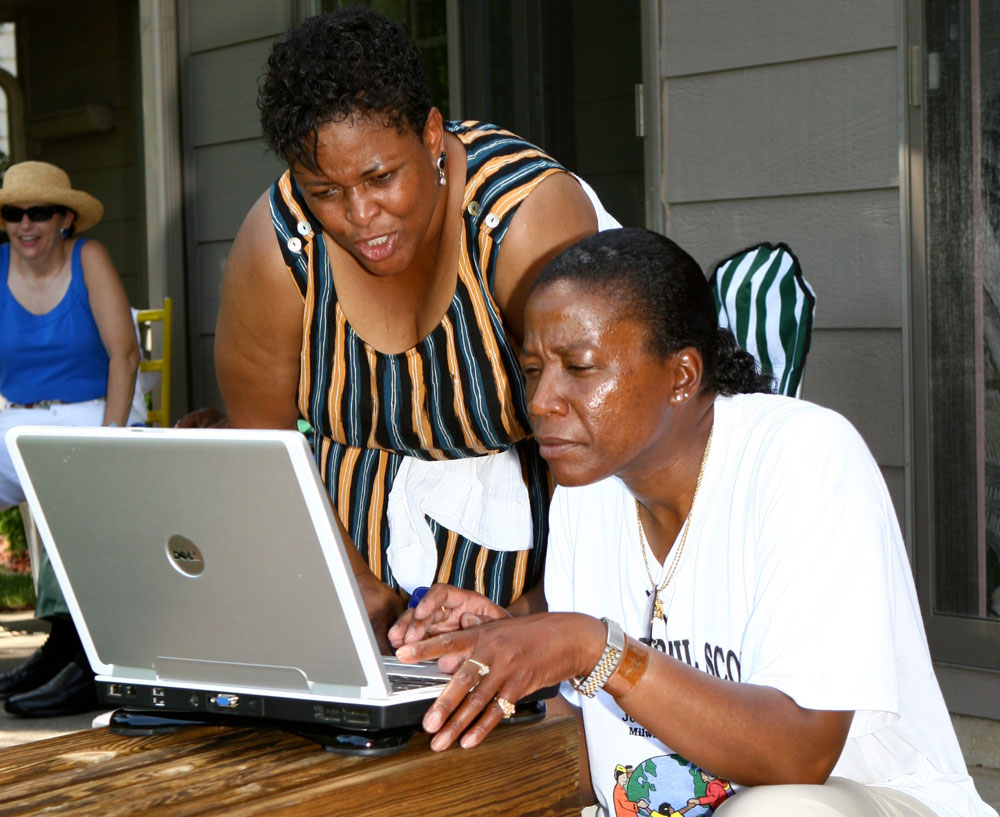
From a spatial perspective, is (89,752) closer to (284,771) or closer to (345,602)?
(284,771)

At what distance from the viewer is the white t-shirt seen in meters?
1.51

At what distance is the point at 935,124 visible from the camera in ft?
10.8

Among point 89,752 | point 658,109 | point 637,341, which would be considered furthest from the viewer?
point 658,109

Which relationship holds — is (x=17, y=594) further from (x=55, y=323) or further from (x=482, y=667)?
(x=482, y=667)

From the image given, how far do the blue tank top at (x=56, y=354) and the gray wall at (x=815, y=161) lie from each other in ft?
6.95

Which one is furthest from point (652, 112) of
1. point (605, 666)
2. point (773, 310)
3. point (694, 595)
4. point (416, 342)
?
point (605, 666)

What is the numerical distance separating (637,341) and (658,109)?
219cm

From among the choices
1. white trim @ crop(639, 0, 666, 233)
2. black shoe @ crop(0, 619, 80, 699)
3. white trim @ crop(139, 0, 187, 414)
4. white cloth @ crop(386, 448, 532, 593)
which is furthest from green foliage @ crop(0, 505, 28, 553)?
white cloth @ crop(386, 448, 532, 593)

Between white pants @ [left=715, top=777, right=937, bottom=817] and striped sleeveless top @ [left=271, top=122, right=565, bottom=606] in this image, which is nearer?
white pants @ [left=715, top=777, right=937, bottom=817]

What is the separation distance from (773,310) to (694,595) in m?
1.52

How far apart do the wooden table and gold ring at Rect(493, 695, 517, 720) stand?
0.13 feet

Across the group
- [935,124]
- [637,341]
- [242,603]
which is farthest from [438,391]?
[935,124]

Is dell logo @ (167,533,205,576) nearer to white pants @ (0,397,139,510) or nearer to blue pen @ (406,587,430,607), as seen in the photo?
blue pen @ (406,587,430,607)

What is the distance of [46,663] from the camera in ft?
14.0
